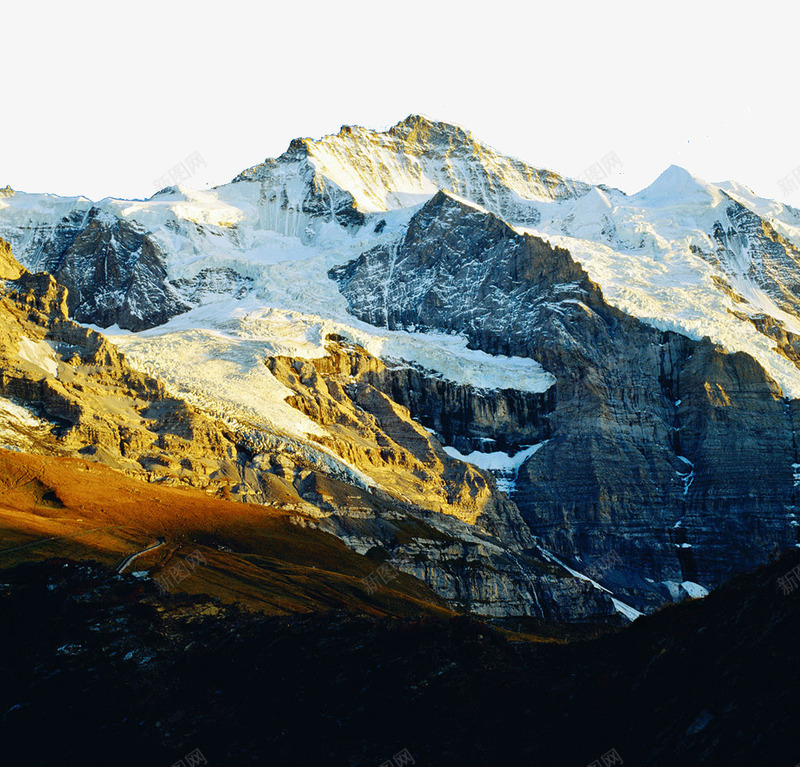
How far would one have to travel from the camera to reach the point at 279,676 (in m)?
40.9

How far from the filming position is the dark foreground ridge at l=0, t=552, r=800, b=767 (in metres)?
25.9

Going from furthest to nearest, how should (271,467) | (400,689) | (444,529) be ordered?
(444,529) → (271,467) → (400,689)

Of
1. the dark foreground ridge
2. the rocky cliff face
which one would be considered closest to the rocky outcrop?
the rocky cliff face

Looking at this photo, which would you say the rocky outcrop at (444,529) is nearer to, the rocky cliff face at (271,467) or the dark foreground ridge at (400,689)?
the rocky cliff face at (271,467)

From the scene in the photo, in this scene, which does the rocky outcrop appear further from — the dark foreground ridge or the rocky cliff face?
the dark foreground ridge

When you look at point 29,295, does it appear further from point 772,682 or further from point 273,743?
point 772,682

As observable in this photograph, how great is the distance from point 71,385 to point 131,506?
63.2 metres

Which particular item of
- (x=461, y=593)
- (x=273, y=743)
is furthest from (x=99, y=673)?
(x=461, y=593)

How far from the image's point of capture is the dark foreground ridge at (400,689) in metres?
25.9

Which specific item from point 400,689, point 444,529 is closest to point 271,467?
point 444,529

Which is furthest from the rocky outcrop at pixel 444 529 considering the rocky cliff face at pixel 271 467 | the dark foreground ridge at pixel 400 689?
the dark foreground ridge at pixel 400 689

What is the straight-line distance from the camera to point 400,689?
3641 cm

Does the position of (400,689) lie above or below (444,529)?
above

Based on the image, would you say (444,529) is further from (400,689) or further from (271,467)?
(400,689)
